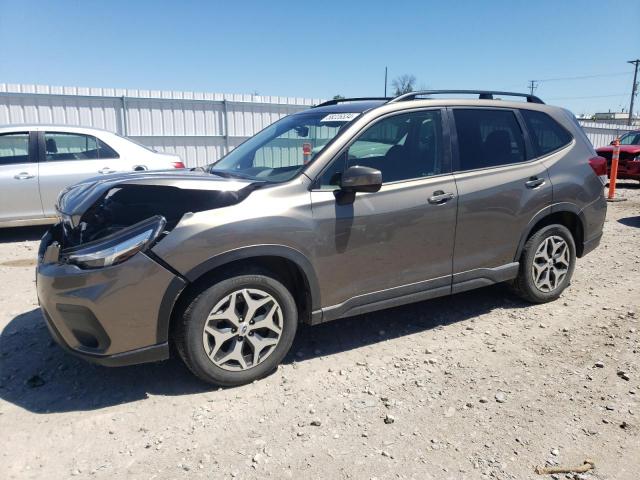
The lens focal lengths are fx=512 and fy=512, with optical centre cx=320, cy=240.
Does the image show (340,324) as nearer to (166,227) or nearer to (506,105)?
(166,227)

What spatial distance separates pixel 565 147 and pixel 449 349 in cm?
230

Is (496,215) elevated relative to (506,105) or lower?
lower

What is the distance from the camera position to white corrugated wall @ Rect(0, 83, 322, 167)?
11742 millimetres

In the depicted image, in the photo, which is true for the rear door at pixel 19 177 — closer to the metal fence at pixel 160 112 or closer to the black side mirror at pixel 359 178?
the metal fence at pixel 160 112

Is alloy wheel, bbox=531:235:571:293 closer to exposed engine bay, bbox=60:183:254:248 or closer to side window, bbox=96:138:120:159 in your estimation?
exposed engine bay, bbox=60:183:254:248

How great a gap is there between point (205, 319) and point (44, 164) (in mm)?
5370

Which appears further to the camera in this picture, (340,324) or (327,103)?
(327,103)

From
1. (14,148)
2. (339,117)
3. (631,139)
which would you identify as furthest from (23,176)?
(631,139)

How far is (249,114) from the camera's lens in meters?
14.5

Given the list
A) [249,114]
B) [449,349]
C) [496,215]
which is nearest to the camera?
[449,349]

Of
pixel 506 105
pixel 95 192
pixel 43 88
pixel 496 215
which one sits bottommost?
pixel 496 215

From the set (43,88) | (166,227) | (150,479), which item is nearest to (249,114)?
(43,88)

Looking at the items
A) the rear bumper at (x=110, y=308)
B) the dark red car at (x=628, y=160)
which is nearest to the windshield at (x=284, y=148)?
the rear bumper at (x=110, y=308)

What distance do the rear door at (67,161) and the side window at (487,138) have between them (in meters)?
5.17
